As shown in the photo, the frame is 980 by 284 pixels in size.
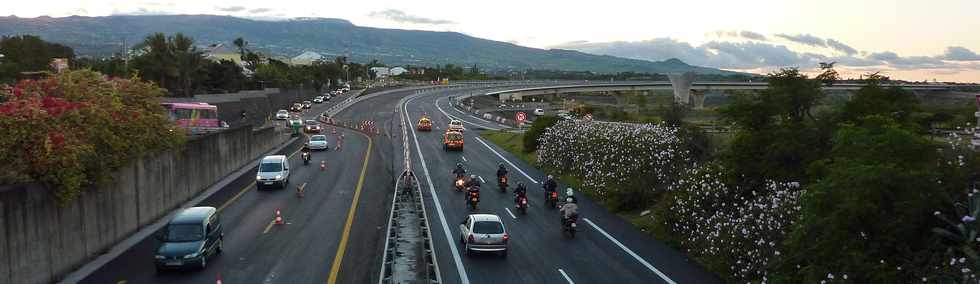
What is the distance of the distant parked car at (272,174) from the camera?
36.3m

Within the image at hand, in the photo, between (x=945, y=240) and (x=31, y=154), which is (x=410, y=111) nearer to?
(x=31, y=154)

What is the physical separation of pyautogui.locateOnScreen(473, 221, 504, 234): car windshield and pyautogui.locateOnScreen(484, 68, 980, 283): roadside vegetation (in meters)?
6.21

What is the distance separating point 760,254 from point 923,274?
5.46 metres

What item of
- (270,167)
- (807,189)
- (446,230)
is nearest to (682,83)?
(270,167)

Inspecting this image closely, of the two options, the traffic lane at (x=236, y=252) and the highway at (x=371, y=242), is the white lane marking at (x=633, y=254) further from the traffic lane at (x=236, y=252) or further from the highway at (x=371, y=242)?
the traffic lane at (x=236, y=252)

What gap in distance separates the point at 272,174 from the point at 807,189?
2617cm

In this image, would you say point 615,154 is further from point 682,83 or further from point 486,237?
point 682,83

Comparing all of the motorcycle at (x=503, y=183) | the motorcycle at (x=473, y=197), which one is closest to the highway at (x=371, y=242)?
the motorcycle at (x=503, y=183)

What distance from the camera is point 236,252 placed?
22656 mm

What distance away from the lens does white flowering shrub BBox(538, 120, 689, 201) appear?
32.0 metres

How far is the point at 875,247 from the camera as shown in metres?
15.7

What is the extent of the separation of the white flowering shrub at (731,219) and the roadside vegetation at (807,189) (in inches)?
1.6

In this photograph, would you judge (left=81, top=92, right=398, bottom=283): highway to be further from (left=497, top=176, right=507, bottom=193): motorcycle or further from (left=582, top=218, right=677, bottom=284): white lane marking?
(left=582, top=218, right=677, bottom=284): white lane marking

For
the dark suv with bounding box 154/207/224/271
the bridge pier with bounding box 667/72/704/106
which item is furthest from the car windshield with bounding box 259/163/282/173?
the bridge pier with bounding box 667/72/704/106
